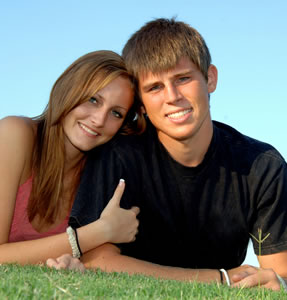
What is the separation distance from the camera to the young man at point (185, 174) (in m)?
4.88

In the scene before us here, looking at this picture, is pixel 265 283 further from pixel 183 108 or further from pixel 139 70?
pixel 139 70

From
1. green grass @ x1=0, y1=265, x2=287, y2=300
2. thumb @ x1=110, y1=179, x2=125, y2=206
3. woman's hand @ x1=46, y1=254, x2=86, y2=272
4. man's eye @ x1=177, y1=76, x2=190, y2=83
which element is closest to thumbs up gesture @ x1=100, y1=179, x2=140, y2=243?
thumb @ x1=110, y1=179, x2=125, y2=206

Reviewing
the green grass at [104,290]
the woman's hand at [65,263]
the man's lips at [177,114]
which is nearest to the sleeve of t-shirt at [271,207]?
the man's lips at [177,114]

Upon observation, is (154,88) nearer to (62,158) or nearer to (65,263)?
(62,158)

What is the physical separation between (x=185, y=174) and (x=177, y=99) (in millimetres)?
848

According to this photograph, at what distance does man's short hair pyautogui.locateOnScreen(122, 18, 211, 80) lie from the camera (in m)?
4.92

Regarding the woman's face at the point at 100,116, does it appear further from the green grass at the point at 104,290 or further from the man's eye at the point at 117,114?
the green grass at the point at 104,290

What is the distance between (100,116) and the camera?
4977 mm

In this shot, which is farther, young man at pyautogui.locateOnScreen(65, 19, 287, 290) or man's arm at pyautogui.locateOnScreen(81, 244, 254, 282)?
young man at pyautogui.locateOnScreen(65, 19, 287, 290)

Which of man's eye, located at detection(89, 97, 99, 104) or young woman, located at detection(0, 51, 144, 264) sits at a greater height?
man's eye, located at detection(89, 97, 99, 104)

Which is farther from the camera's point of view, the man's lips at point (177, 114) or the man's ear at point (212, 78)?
the man's ear at point (212, 78)

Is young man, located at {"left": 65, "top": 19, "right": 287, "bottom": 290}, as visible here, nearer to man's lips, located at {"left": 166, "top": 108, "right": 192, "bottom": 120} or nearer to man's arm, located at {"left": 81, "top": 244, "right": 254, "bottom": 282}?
man's lips, located at {"left": 166, "top": 108, "right": 192, "bottom": 120}

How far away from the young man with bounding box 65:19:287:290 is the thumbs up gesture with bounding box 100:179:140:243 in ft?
0.34

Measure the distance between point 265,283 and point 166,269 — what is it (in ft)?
2.92
